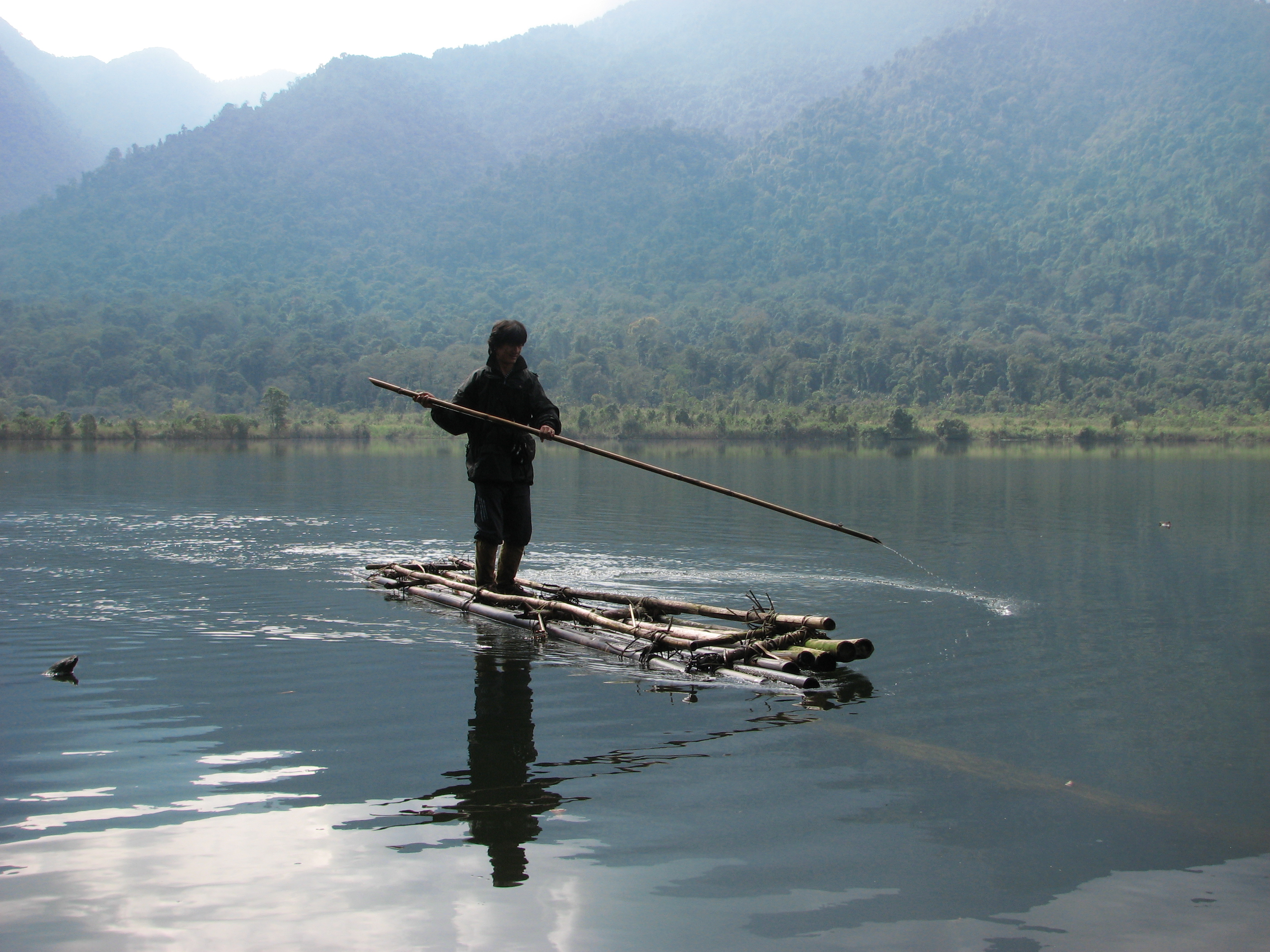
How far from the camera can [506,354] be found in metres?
8.27

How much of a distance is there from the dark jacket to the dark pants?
0.08 m

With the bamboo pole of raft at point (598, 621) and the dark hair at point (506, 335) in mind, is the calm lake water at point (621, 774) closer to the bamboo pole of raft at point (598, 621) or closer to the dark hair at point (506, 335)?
the bamboo pole of raft at point (598, 621)

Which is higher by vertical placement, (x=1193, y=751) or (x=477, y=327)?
(x=477, y=327)

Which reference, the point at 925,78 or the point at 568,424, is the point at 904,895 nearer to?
the point at 568,424

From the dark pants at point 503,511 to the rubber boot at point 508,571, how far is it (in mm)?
237

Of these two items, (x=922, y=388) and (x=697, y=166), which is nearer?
(x=922, y=388)

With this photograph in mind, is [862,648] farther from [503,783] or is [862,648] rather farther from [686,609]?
[503,783]

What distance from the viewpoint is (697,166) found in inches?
7160

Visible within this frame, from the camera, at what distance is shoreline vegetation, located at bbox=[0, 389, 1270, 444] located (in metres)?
58.9

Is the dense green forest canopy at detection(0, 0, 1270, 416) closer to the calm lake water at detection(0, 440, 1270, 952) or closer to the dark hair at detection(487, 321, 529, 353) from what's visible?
the calm lake water at detection(0, 440, 1270, 952)

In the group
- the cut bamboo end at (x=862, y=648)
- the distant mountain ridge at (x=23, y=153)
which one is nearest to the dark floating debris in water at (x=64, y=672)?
the cut bamboo end at (x=862, y=648)

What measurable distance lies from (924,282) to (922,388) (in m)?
57.2

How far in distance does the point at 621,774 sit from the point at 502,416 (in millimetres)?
3813

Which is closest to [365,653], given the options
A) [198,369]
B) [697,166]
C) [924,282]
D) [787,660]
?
[787,660]
